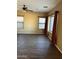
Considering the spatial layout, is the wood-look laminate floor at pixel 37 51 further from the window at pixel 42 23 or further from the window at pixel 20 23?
the window at pixel 42 23

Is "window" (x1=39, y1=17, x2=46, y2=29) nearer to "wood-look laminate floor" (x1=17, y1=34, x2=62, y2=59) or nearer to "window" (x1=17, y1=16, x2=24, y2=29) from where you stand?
"window" (x1=17, y1=16, x2=24, y2=29)

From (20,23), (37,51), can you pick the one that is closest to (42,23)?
(20,23)

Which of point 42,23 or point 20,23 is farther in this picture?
point 42,23

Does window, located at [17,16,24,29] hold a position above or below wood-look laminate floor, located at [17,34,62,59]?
above

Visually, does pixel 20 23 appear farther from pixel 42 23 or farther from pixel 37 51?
pixel 37 51

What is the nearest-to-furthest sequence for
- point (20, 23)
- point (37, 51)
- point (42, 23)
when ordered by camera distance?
point (37, 51) < point (20, 23) < point (42, 23)

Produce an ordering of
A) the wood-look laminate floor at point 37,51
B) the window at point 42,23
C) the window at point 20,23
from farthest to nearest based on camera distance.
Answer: the window at point 42,23
the window at point 20,23
the wood-look laminate floor at point 37,51

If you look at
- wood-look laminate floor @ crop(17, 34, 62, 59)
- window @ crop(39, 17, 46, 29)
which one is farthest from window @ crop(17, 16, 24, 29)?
wood-look laminate floor @ crop(17, 34, 62, 59)

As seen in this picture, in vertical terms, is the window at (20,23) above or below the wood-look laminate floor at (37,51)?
above

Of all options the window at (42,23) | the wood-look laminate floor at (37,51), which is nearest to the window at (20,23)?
the window at (42,23)

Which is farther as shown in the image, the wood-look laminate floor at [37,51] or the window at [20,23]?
the window at [20,23]
